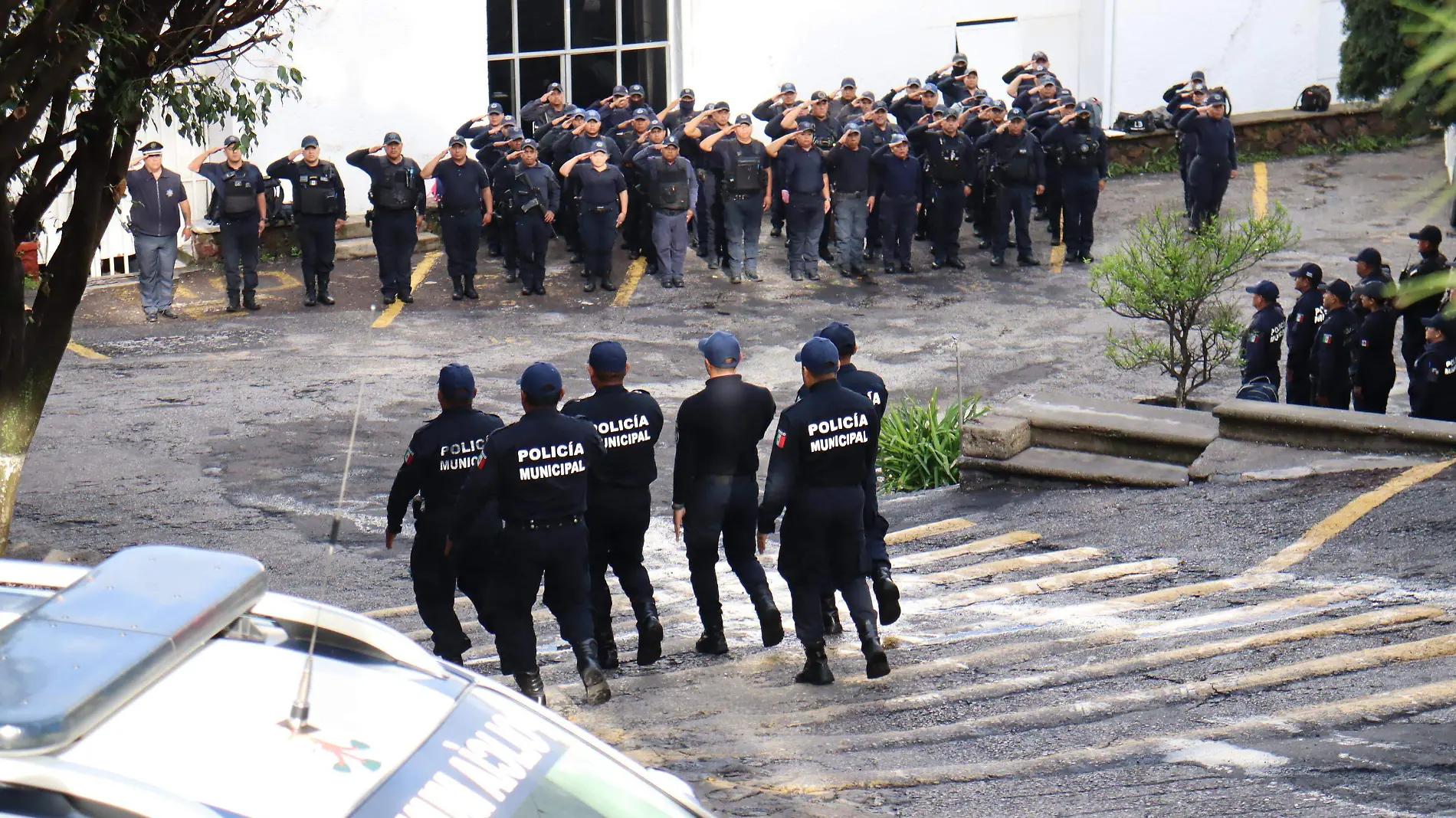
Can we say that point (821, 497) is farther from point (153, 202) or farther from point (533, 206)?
point (153, 202)

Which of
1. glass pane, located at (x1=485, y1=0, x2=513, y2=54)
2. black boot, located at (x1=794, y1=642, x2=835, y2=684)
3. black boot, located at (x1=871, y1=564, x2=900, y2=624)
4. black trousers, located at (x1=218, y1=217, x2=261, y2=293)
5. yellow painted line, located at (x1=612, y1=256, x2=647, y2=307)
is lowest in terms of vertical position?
→ black boot, located at (x1=794, y1=642, x2=835, y2=684)

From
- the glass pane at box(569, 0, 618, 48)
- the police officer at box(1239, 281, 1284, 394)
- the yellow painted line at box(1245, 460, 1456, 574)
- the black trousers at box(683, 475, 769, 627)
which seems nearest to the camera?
the black trousers at box(683, 475, 769, 627)

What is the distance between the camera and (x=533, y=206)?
1880 cm

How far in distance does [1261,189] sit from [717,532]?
1664 cm

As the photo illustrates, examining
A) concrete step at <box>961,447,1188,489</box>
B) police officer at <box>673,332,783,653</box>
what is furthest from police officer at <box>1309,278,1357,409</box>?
police officer at <box>673,332,783,653</box>

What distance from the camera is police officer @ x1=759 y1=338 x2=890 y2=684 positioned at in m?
8.36

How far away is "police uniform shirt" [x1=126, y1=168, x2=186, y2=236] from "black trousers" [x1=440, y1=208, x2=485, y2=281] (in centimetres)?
289

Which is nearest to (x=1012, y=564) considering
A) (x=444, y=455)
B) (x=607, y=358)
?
(x=607, y=358)

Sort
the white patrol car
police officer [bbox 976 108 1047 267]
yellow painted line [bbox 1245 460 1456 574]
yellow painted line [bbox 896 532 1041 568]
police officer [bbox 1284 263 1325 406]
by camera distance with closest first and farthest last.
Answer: the white patrol car < yellow painted line [bbox 1245 460 1456 574] < yellow painted line [bbox 896 532 1041 568] < police officer [bbox 1284 263 1325 406] < police officer [bbox 976 108 1047 267]

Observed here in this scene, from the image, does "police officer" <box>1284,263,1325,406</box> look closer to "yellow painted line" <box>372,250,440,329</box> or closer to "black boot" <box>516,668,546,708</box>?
"black boot" <box>516,668,546,708</box>

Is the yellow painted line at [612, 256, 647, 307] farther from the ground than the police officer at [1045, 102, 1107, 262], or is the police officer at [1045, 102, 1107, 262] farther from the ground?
the police officer at [1045, 102, 1107, 262]

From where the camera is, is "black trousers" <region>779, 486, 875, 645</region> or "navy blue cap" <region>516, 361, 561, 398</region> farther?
"black trousers" <region>779, 486, 875, 645</region>

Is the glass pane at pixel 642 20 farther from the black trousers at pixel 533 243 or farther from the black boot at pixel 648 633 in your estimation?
the black boot at pixel 648 633

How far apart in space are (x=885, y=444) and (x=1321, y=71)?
16.0 metres
